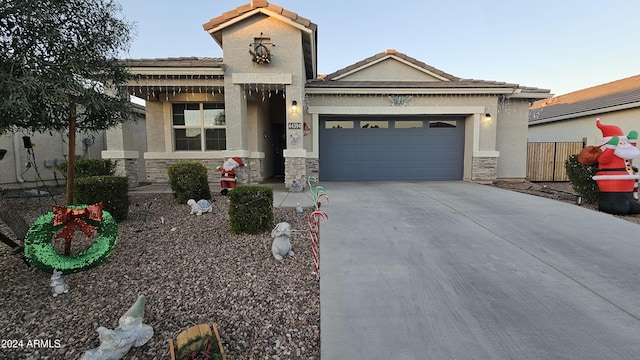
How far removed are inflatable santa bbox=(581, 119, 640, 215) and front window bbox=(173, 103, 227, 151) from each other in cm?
980

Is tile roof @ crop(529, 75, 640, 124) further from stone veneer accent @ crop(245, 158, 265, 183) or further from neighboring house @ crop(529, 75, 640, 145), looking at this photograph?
stone veneer accent @ crop(245, 158, 265, 183)

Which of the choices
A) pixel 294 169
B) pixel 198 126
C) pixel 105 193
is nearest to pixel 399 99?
pixel 294 169

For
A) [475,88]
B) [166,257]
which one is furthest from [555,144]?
[166,257]

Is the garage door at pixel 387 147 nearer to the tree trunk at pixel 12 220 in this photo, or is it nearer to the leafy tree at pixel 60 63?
the leafy tree at pixel 60 63

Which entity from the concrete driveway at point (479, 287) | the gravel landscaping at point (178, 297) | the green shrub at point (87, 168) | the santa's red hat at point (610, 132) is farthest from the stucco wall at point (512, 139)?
the green shrub at point (87, 168)

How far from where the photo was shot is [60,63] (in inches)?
121

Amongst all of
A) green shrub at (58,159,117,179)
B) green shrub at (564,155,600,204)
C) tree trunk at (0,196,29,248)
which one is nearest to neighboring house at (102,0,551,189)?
green shrub at (58,159,117,179)

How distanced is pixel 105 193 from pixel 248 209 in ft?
8.62

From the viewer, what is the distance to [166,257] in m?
3.42

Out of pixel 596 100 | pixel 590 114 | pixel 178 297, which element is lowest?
pixel 178 297

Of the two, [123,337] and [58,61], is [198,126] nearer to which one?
[58,61]

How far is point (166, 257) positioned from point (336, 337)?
8.14 ft

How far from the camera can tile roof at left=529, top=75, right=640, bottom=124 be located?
11.3 meters

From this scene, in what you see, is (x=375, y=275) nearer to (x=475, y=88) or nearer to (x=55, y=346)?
(x=55, y=346)
